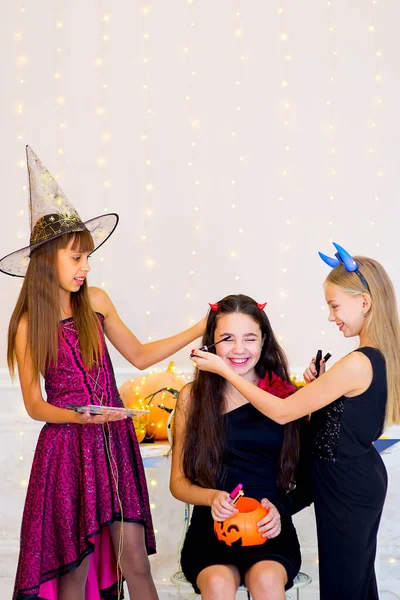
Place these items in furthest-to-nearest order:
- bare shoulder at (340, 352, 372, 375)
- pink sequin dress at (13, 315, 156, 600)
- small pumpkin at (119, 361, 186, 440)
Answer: small pumpkin at (119, 361, 186, 440) → pink sequin dress at (13, 315, 156, 600) → bare shoulder at (340, 352, 372, 375)

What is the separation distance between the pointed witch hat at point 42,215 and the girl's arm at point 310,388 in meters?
0.55

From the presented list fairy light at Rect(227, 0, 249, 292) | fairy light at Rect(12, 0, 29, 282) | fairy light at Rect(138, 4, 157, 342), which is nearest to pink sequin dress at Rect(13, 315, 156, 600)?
fairy light at Rect(138, 4, 157, 342)

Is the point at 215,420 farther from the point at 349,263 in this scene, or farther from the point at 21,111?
the point at 21,111

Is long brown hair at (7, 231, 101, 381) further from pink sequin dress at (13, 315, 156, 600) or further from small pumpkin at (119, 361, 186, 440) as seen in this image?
small pumpkin at (119, 361, 186, 440)

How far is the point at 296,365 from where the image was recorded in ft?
10.1

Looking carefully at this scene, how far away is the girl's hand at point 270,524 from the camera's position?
6.13ft

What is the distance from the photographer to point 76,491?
6.69ft

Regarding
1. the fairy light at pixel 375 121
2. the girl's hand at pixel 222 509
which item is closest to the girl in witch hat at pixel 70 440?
the girl's hand at pixel 222 509

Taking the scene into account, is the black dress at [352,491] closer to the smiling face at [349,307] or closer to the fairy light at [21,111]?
the smiling face at [349,307]

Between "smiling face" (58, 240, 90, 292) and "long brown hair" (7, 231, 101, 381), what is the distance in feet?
0.04

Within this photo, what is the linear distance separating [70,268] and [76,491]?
0.61m

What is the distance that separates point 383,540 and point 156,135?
→ 1898mm

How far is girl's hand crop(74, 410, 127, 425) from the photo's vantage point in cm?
189

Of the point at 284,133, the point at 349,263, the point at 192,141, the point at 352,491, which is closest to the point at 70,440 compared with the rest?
the point at 352,491
